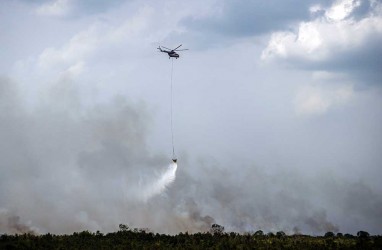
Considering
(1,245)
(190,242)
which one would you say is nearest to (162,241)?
(190,242)

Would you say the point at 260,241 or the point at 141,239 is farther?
the point at 141,239

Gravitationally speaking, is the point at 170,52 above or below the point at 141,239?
above

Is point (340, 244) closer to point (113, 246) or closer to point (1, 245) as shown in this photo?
point (113, 246)

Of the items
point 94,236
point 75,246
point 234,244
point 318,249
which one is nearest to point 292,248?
point 318,249

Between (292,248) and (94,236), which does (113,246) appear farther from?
(292,248)

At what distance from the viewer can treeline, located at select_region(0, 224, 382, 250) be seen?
11188 cm

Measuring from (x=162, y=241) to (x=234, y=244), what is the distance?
23.5m

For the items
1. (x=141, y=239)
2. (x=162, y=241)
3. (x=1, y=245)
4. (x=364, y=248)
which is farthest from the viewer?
(x=141, y=239)

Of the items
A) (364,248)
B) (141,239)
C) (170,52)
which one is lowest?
(364,248)

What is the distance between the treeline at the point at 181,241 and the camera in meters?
112

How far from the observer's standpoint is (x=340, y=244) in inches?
4328

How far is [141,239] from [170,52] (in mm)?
54945

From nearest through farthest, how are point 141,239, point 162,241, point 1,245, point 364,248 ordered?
point 364,248, point 1,245, point 162,241, point 141,239

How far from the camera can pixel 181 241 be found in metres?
133
